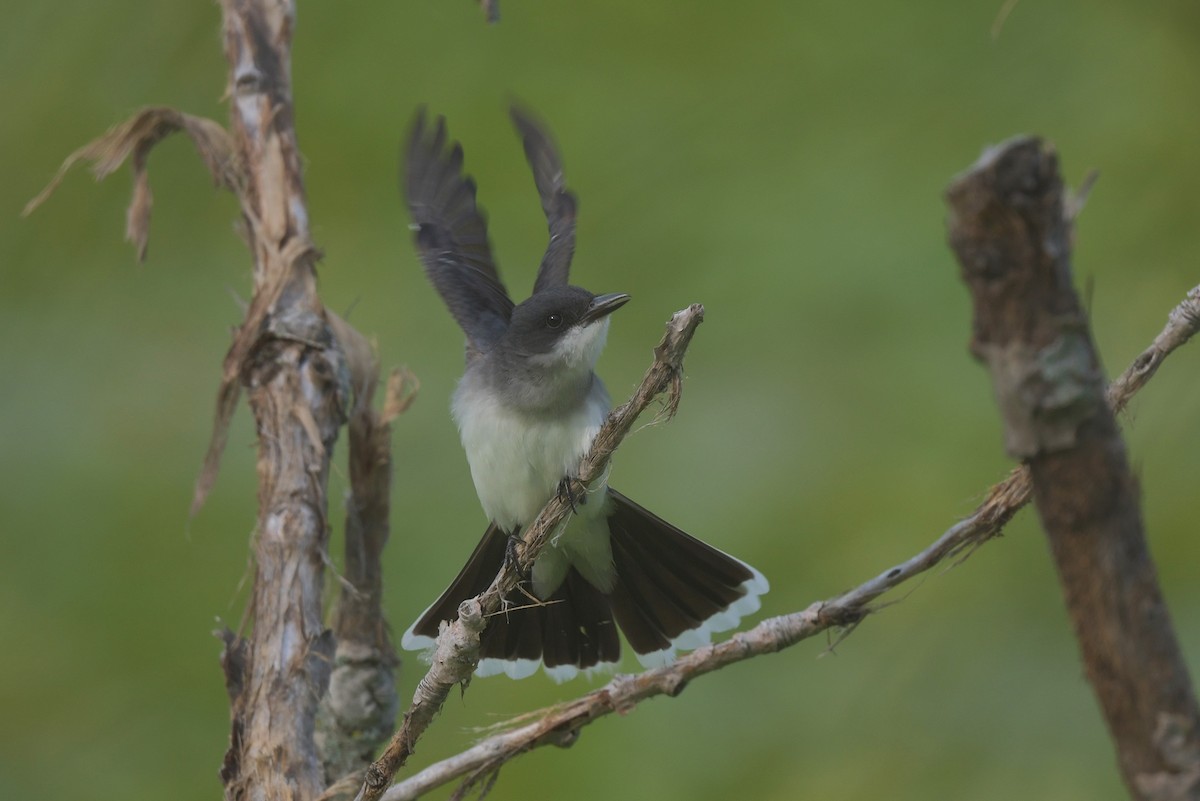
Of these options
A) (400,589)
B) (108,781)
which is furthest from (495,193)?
(108,781)

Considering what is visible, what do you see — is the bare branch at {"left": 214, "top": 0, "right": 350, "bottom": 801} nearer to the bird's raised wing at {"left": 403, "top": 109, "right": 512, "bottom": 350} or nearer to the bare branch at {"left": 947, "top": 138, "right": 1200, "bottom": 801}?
the bird's raised wing at {"left": 403, "top": 109, "right": 512, "bottom": 350}

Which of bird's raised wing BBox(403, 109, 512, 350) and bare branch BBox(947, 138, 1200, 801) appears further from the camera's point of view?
bird's raised wing BBox(403, 109, 512, 350)

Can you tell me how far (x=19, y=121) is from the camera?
5.55 m

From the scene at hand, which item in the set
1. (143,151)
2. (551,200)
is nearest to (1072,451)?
(551,200)

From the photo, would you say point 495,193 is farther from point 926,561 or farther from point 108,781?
point 926,561

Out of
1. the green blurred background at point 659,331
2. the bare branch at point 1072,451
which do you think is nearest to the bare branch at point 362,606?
the green blurred background at point 659,331

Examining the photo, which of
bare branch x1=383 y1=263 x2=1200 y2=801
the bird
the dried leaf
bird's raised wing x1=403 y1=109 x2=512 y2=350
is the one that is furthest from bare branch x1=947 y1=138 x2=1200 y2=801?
the dried leaf

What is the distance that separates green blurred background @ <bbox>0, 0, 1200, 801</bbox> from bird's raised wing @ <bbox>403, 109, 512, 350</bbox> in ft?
5.10

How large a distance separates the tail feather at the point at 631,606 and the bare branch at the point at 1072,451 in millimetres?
1821

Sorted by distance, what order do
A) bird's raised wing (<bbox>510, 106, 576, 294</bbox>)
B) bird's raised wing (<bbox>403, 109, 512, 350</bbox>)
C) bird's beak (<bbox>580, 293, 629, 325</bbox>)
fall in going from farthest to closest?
bird's raised wing (<bbox>510, 106, 576, 294</bbox>), bird's raised wing (<bbox>403, 109, 512, 350</bbox>), bird's beak (<bbox>580, 293, 629, 325</bbox>)

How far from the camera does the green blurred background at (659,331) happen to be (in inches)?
173

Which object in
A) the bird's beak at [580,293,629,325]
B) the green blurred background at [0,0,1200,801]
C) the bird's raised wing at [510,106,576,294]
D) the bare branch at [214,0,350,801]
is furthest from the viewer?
the green blurred background at [0,0,1200,801]

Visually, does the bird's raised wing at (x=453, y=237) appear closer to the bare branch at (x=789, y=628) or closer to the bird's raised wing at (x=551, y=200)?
the bird's raised wing at (x=551, y=200)

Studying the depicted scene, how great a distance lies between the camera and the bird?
2.86 metres
